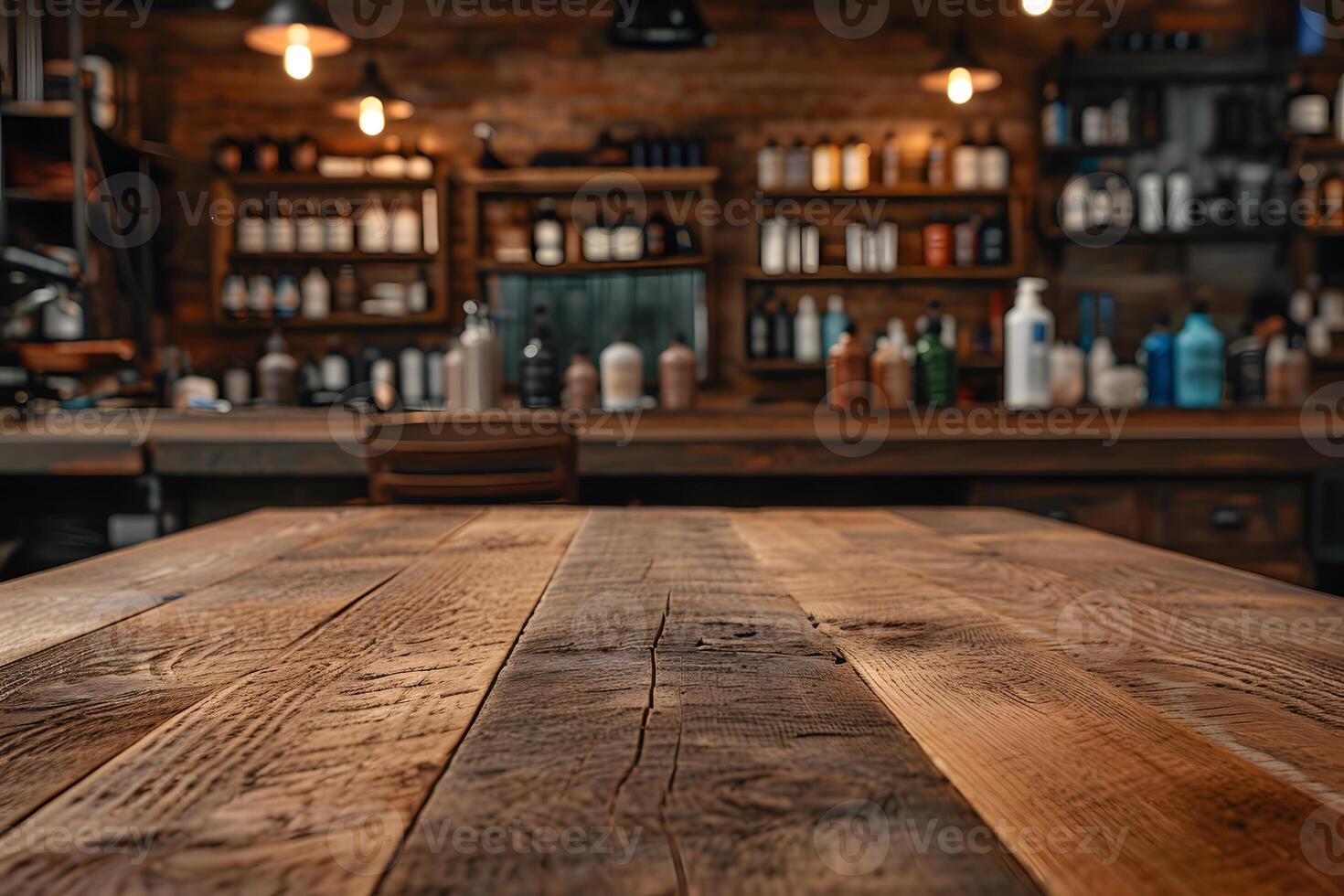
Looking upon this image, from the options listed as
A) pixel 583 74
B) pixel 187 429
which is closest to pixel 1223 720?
pixel 187 429

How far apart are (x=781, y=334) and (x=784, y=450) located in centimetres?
206

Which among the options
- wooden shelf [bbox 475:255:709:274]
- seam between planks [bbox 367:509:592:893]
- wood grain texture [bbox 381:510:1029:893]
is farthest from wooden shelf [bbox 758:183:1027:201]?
wood grain texture [bbox 381:510:1029:893]

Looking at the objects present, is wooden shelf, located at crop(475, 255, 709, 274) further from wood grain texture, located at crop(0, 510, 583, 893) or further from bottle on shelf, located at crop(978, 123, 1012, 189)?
wood grain texture, located at crop(0, 510, 583, 893)

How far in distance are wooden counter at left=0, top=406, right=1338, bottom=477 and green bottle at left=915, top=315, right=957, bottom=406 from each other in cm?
23

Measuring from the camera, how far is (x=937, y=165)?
457 centimetres

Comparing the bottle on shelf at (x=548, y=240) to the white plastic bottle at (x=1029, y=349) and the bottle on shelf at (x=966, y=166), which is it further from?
the white plastic bottle at (x=1029, y=349)

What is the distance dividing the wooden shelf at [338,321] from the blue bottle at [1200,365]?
3140mm

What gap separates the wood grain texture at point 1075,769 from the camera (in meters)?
0.34

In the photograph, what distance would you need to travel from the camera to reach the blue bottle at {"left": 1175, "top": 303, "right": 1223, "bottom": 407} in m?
3.09

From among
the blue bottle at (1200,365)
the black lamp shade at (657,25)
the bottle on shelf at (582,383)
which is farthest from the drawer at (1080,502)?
the black lamp shade at (657,25)

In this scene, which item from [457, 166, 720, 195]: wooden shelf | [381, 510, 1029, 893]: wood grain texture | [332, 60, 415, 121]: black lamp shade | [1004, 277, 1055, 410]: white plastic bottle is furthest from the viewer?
[457, 166, 720, 195]: wooden shelf

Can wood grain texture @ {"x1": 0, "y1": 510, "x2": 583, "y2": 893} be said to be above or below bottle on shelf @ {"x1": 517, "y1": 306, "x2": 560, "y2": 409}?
below

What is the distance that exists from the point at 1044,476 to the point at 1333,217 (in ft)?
9.85

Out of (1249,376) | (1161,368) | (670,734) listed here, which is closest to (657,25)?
(1161,368)
